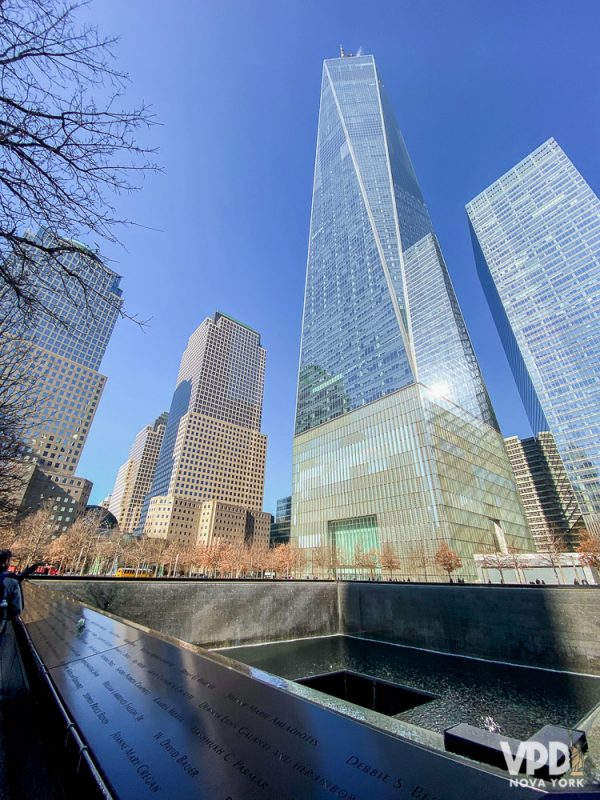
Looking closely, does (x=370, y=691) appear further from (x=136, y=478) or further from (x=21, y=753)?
(x=136, y=478)

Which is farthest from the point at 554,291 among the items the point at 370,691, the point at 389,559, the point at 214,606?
the point at 214,606

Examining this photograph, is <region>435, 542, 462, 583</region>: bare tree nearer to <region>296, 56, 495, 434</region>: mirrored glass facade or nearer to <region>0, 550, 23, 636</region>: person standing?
<region>296, 56, 495, 434</region>: mirrored glass facade

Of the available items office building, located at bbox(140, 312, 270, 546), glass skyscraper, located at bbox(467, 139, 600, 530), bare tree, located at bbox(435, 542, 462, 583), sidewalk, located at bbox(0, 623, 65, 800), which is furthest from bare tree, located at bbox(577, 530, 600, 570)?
office building, located at bbox(140, 312, 270, 546)

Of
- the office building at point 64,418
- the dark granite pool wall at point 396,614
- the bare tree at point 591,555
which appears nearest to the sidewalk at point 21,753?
the dark granite pool wall at point 396,614

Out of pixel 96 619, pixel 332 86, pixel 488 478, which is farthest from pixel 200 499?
pixel 332 86

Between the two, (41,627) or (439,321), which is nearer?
(41,627)

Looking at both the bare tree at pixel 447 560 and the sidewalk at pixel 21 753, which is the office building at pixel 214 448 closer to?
the bare tree at pixel 447 560

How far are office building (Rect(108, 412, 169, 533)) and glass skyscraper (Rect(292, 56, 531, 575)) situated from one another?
124301 millimetres

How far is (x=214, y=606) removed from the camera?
22469 millimetres

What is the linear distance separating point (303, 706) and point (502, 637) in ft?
86.2

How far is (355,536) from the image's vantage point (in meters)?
61.8

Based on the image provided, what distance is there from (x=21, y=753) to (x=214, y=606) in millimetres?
23065

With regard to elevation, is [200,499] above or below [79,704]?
above

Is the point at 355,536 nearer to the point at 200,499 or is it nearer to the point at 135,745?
the point at 135,745
